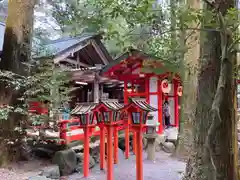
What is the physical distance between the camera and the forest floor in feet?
15.9

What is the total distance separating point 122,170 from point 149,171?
24.7 inches

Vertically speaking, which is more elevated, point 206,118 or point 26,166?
point 206,118

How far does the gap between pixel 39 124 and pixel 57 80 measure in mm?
1050

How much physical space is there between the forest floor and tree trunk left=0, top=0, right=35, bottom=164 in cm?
71

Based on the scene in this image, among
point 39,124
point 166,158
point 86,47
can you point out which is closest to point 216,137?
point 39,124

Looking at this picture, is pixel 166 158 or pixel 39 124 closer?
pixel 39 124

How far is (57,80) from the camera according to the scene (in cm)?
573

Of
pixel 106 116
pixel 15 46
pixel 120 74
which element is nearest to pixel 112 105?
pixel 106 116

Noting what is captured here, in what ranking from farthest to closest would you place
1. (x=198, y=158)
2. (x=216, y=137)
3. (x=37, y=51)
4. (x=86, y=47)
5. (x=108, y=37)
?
(x=86, y=47) < (x=37, y=51) < (x=198, y=158) < (x=216, y=137) < (x=108, y=37)

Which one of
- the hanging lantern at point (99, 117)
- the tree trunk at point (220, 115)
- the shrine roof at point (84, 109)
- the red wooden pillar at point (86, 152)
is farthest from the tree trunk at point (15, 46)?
the tree trunk at point (220, 115)

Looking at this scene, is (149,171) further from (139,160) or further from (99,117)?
(99,117)

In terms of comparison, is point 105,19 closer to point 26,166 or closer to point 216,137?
point 216,137

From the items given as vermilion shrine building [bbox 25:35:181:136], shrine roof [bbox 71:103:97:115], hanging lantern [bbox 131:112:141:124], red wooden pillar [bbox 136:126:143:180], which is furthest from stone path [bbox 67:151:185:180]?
vermilion shrine building [bbox 25:35:181:136]

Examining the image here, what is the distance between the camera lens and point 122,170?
5859 mm
